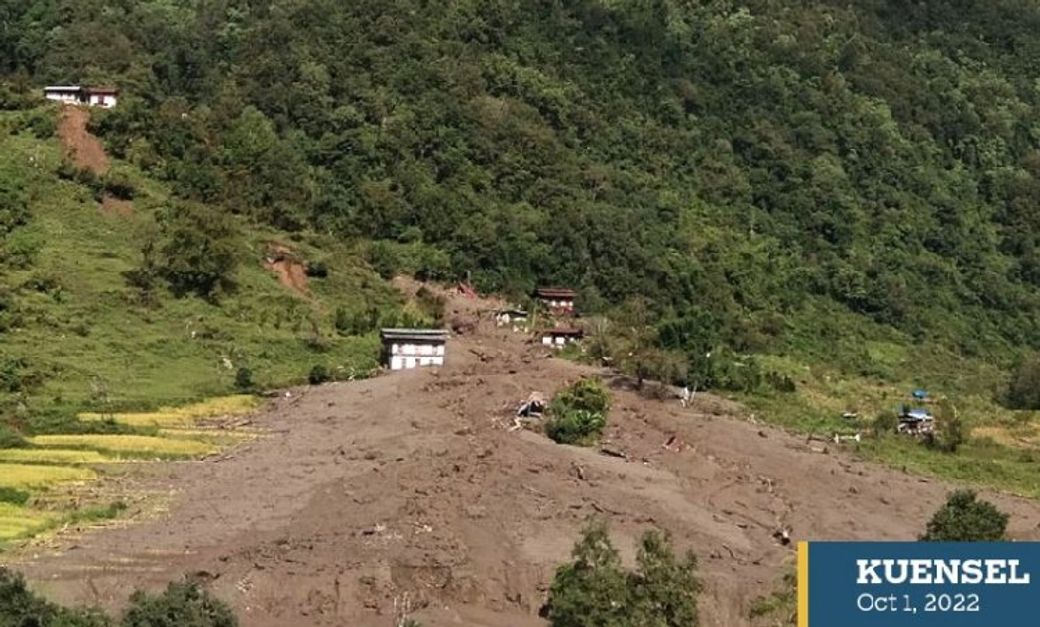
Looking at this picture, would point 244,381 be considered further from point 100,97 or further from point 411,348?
point 100,97

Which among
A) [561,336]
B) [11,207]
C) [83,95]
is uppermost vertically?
[83,95]

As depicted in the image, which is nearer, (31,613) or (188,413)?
(31,613)

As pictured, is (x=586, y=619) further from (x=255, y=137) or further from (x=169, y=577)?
(x=255, y=137)

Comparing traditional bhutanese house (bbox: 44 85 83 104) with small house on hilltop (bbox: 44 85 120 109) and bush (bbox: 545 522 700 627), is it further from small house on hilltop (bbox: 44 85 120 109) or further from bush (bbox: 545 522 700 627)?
bush (bbox: 545 522 700 627)

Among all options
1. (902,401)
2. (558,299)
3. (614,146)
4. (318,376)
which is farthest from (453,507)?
(614,146)

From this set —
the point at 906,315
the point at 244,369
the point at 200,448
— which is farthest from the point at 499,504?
the point at 906,315

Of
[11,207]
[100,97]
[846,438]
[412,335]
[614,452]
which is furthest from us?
[100,97]

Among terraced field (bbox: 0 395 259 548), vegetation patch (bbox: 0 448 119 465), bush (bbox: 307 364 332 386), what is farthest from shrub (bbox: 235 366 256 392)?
vegetation patch (bbox: 0 448 119 465)
